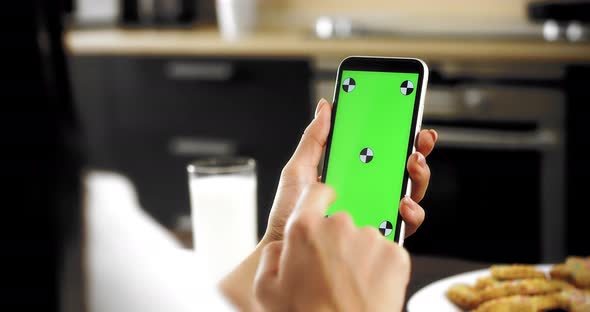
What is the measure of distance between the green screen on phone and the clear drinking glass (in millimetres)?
235

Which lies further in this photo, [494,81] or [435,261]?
[494,81]

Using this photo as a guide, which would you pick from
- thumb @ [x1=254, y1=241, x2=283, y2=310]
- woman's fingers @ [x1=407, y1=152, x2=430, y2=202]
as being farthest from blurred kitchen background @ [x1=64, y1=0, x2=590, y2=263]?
thumb @ [x1=254, y1=241, x2=283, y2=310]

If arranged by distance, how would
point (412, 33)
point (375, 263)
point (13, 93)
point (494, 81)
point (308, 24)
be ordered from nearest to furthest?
point (13, 93), point (375, 263), point (494, 81), point (412, 33), point (308, 24)

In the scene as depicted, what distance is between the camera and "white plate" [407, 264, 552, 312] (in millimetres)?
694

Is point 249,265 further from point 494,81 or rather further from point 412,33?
point 412,33

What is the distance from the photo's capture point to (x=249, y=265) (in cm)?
57

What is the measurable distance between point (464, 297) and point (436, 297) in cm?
2

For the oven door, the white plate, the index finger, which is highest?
the index finger

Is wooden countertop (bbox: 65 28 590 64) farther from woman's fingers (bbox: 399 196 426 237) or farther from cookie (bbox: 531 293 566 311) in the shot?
woman's fingers (bbox: 399 196 426 237)

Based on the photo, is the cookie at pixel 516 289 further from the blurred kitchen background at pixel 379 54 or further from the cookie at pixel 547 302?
the blurred kitchen background at pixel 379 54

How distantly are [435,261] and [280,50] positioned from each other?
1.13 meters

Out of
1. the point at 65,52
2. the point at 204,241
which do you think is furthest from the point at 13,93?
the point at 204,241

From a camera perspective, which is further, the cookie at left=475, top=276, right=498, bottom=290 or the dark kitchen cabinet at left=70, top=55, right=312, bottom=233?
the dark kitchen cabinet at left=70, top=55, right=312, bottom=233

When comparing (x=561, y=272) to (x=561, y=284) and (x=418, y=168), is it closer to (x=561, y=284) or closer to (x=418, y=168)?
(x=561, y=284)
